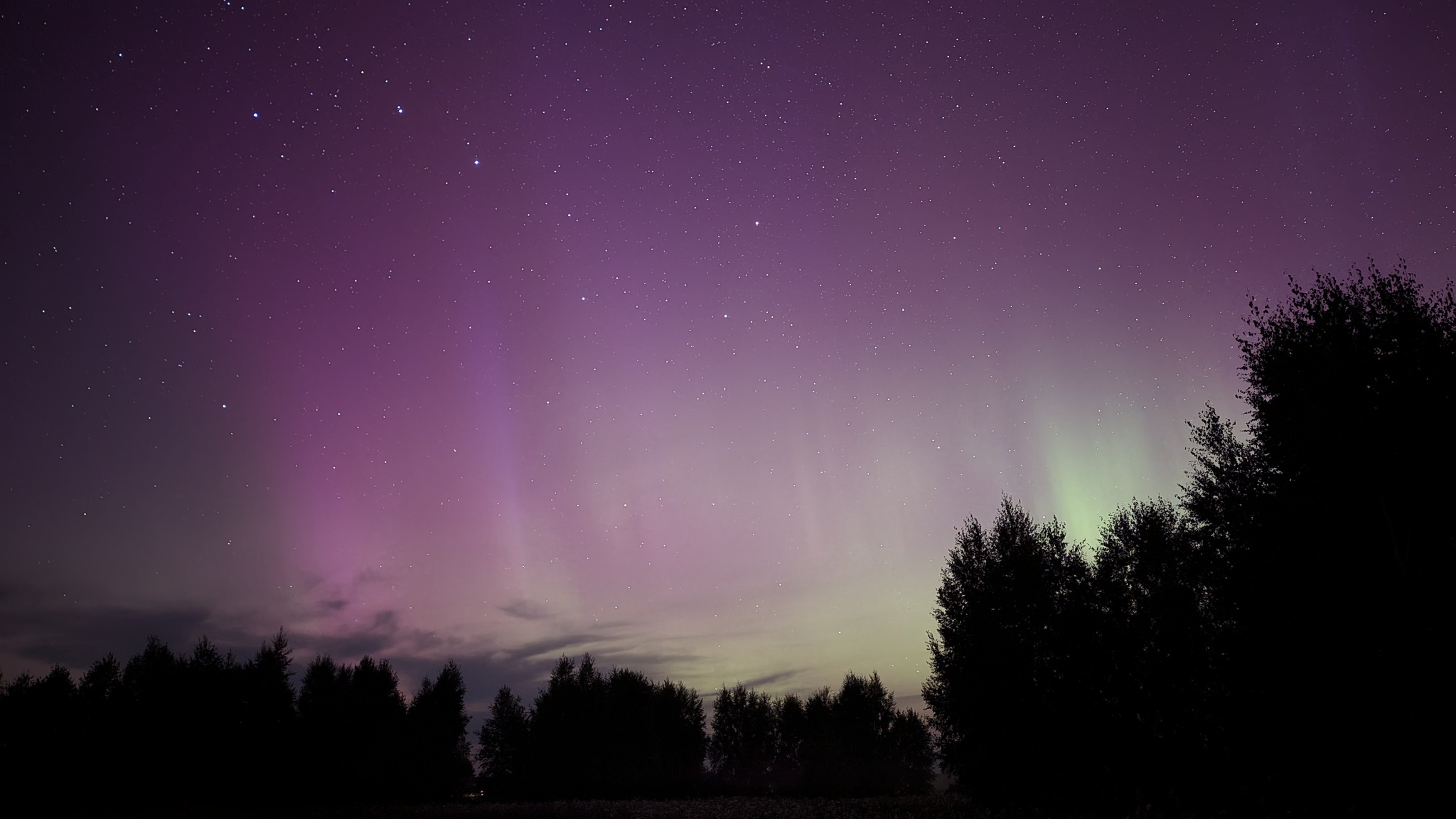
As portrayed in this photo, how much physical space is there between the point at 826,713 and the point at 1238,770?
7085cm

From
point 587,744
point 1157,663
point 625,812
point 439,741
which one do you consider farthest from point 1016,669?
point 439,741

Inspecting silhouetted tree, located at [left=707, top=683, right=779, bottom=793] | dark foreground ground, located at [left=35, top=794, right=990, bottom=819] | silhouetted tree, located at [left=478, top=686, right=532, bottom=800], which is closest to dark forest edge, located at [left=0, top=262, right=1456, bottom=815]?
dark foreground ground, located at [left=35, top=794, right=990, bottom=819]

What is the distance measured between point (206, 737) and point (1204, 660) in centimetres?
7218

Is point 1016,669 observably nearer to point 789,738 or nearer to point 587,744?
point 587,744

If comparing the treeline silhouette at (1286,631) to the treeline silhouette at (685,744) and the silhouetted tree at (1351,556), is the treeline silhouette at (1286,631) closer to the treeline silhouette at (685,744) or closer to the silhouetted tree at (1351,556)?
the silhouetted tree at (1351,556)

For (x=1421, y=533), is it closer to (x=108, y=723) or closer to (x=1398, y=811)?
(x=1398, y=811)

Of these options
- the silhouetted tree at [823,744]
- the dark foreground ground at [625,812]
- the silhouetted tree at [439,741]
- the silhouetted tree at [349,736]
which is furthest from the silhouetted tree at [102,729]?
the silhouetted tree at [823,744]

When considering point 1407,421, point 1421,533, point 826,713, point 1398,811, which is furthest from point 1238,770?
point 826,713

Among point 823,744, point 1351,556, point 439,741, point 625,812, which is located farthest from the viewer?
point 823,744

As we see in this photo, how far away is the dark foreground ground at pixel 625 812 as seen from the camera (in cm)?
3262

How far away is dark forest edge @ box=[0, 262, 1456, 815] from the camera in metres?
17.8

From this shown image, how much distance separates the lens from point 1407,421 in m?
17.9

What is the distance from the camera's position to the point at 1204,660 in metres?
27.0

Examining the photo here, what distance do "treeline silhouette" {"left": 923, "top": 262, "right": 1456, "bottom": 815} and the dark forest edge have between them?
0.07 metres
